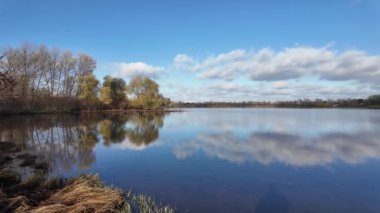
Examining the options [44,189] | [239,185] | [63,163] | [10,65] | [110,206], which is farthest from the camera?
[10,65]

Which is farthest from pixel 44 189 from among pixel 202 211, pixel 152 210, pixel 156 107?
pixel 156 107

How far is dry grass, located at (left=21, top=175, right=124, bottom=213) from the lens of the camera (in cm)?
506

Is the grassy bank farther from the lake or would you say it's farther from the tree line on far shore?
the tree line on far shore

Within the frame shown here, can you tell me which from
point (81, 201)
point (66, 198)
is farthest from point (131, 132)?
point (81, 201)

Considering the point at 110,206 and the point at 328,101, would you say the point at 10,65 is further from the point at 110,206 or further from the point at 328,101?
the point at 328,101

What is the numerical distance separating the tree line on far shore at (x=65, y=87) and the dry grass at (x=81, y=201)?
32.4 m

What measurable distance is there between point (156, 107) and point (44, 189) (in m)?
66.5

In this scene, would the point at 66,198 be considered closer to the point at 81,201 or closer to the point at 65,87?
the point at 81,201

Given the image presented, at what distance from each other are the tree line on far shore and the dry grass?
32.4 m

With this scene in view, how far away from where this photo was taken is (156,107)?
72812 millimetres

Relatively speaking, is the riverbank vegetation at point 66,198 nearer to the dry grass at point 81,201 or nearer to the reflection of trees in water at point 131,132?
the dry grass at point 81,201

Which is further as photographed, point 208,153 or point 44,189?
point 208,153

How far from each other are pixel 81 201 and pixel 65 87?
184 feet

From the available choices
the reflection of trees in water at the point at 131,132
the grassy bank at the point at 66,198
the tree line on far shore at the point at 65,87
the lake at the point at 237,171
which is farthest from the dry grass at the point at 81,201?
the tree line on far shore at the point at 65,87
